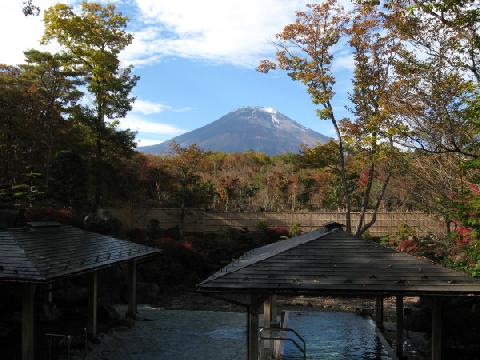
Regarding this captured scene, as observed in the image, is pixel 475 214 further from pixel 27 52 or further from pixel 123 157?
pixel 27 52

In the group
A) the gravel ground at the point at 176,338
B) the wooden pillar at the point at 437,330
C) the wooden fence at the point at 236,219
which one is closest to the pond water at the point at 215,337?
the gravel ground at the point at 176,338

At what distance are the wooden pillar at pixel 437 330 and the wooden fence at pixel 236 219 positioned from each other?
22.0 metres

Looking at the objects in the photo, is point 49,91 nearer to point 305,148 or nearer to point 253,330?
point 305,148

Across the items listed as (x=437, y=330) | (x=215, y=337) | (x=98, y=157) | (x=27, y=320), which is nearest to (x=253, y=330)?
(x=437, y=330)

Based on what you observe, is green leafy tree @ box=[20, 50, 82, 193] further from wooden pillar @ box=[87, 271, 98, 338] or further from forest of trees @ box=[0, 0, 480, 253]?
wooden pillar @ box=[87, 271, 98, 338]

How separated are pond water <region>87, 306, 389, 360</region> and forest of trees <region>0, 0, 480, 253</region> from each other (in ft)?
14.4

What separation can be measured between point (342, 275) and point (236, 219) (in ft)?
76.2

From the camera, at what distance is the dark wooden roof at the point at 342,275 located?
793 cm

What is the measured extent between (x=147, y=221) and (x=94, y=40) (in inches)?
460

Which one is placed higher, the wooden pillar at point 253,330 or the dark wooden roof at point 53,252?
the dark wooden roof at point 53,252

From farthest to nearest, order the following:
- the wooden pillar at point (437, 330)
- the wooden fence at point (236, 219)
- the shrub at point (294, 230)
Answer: the wooden fence at point (236, 219)
the shrub at point (294, 230)
the wooden pillar at point (437, 330)

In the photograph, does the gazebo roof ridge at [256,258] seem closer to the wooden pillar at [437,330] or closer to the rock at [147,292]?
the wooden pillar at [437,330]

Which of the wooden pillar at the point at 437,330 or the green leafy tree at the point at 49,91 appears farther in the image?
the green leafy tree at the point at 49,91

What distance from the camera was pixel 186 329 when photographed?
51.6ft
